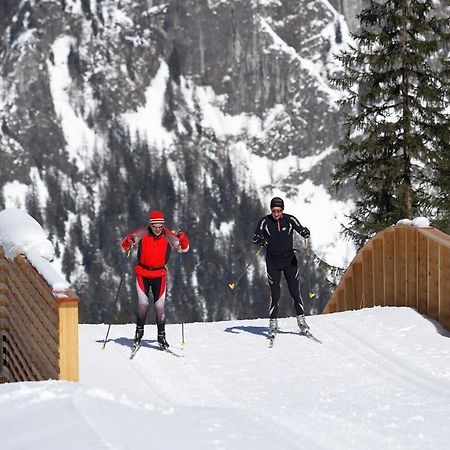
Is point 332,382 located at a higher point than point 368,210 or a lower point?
lower

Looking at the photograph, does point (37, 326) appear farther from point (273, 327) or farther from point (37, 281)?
point (273, 327)

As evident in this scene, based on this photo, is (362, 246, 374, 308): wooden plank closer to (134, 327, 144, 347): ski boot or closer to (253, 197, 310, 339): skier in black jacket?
(253, 197, 310, 339): skier in black jacket

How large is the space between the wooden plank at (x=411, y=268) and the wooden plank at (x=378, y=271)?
3.22ft

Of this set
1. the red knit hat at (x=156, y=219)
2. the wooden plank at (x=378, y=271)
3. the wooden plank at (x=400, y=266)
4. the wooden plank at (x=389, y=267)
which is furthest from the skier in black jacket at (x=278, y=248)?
the wooden plank at (x=378, y=271)

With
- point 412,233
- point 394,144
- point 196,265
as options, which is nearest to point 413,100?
point 394,144

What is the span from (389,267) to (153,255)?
456 centimetres

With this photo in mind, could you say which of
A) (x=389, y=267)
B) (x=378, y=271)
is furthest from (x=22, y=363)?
(x=378, y=271)

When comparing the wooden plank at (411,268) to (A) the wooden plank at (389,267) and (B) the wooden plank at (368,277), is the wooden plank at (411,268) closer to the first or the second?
(A) the wooden plank at (389,267)

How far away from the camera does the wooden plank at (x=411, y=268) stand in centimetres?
1356

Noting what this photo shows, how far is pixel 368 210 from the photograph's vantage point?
Result: 22.2 meters

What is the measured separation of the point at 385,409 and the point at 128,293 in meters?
152

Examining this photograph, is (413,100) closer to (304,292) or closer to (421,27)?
(421,27)

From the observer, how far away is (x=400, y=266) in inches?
556

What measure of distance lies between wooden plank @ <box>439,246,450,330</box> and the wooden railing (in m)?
5.70
